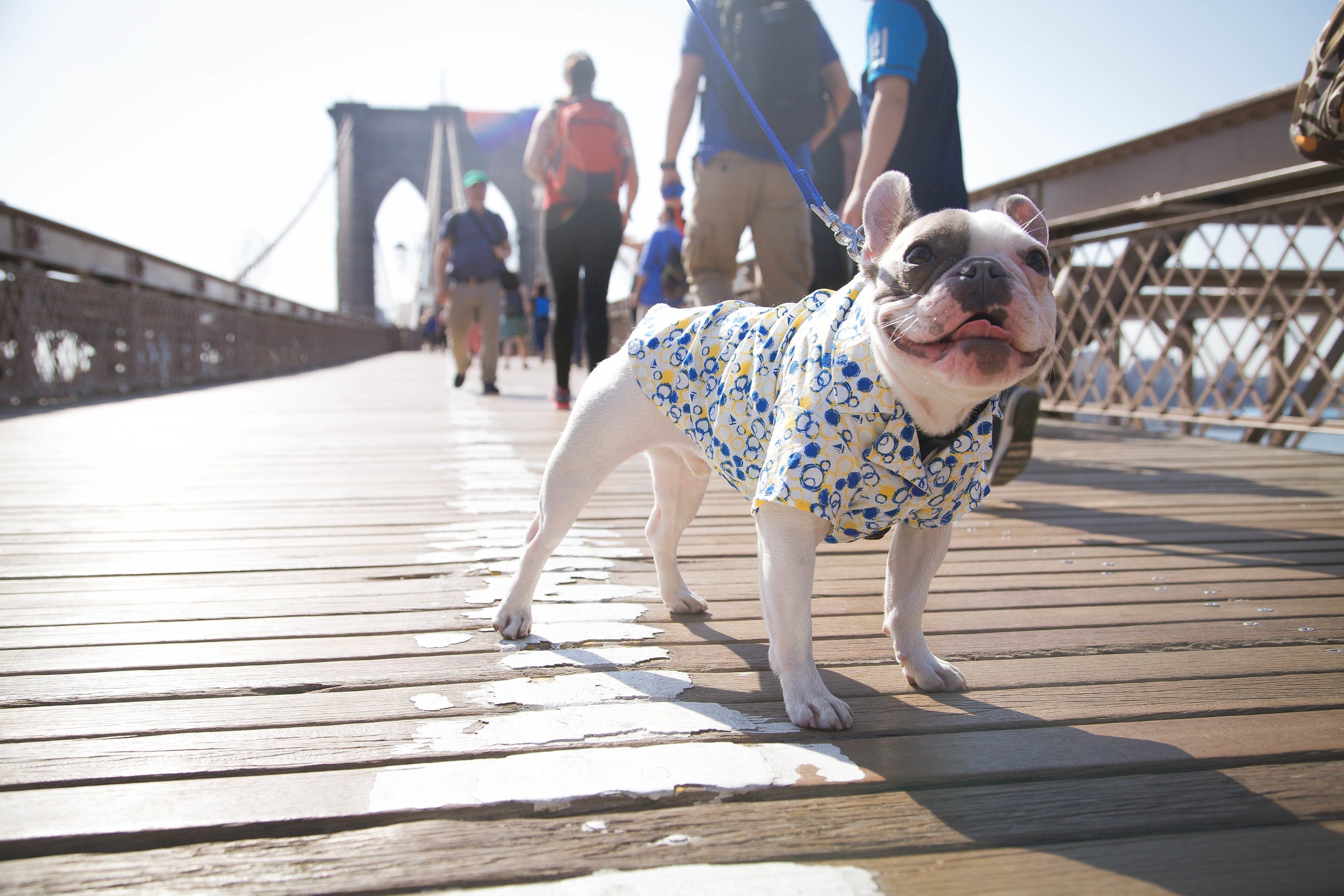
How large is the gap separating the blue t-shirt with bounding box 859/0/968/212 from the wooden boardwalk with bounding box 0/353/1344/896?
1.18 meters

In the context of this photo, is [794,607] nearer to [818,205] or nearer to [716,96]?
[818,205]

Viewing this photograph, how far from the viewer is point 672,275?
6352 mm

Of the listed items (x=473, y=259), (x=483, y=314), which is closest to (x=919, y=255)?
(x=473, y=259)

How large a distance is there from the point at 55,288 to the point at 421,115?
5429cm

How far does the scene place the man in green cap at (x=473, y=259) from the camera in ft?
23.7

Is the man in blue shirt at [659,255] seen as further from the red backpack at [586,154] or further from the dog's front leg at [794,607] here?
the dog's front leg at [794,607]

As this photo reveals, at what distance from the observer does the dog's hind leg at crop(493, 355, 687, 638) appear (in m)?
1.62

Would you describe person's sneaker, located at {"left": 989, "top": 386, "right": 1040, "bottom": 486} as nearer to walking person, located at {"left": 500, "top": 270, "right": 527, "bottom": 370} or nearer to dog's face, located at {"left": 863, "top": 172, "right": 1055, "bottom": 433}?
dog's face, located at {"left": 863, "top": 172, "right": 1055, "bottom": 433}

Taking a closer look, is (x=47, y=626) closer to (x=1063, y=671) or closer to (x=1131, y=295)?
(x=1063, y=671)

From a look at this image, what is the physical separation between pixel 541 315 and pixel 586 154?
37.5ft

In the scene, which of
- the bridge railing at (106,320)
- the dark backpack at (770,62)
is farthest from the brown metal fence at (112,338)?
the dark backpack at (770,62)

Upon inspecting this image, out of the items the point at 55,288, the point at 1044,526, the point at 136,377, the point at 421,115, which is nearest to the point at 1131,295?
the point at 1044,526

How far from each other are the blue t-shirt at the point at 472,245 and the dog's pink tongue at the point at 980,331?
6584 mm

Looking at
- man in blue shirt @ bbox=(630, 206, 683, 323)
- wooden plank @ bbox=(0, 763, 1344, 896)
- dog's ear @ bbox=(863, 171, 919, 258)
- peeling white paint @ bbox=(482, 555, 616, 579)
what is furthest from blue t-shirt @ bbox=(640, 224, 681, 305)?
wooden plank @ bbox=(0, 763, 1344, 896)
